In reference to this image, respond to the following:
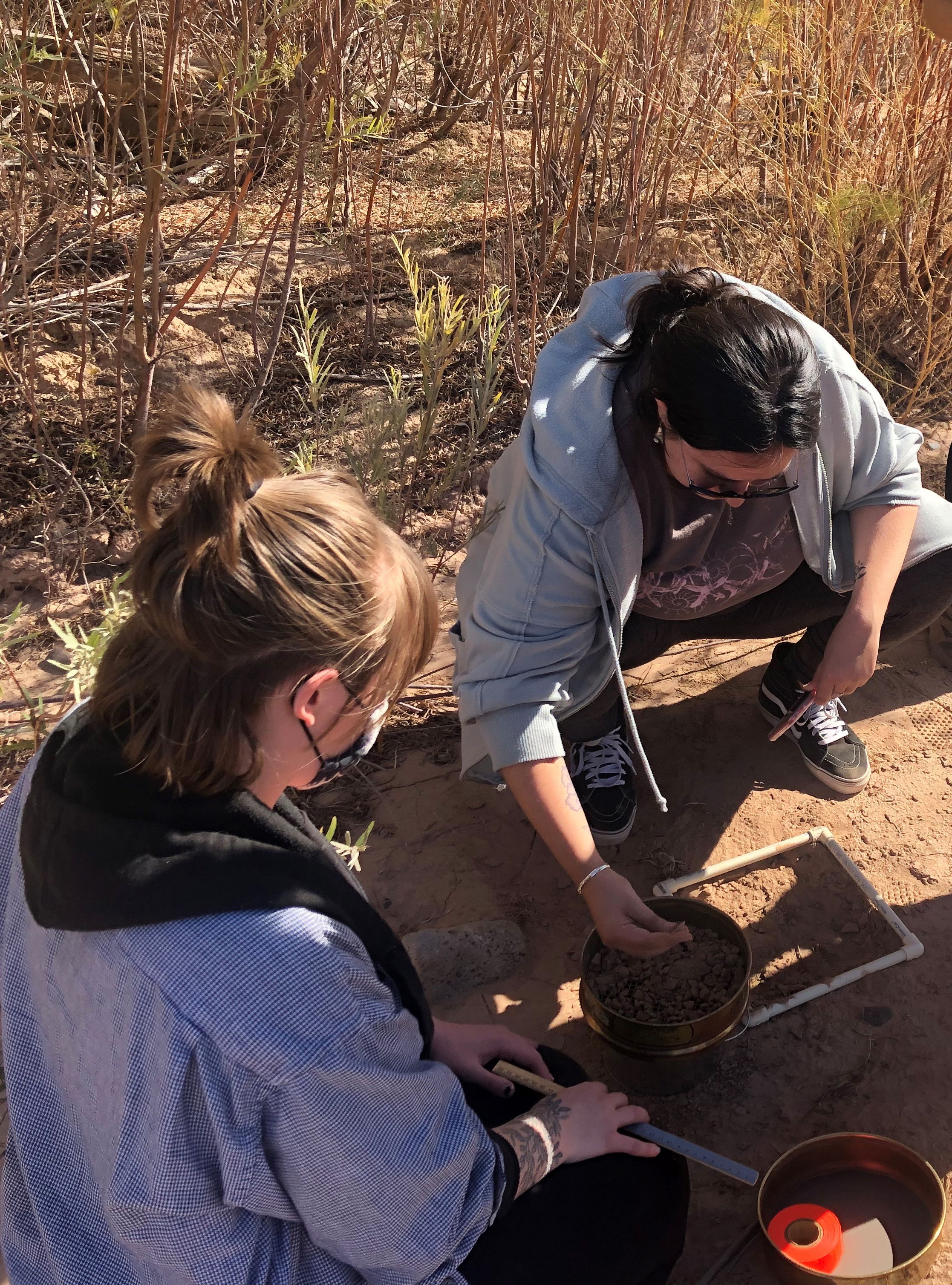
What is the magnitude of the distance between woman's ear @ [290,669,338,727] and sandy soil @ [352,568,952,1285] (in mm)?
1059

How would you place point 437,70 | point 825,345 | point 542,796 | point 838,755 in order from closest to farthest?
point 542,796 → point 825,345 → point 838,755 → point 437,70

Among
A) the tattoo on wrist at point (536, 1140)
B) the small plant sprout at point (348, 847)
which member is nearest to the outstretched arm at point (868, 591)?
the small plant sprout at point (348, 847)

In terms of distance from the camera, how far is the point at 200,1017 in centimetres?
104

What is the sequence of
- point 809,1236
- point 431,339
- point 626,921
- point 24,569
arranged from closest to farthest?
point 809,1236 → point 626,921 → point 431,339 → point 24,569

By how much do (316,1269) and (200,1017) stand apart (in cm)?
38

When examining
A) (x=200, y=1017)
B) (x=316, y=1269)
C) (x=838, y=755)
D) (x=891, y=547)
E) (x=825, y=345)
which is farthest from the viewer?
(x=838, y=755)

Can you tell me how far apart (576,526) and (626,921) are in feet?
2.31

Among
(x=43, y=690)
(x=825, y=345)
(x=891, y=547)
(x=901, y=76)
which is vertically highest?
(x=901, y=76)

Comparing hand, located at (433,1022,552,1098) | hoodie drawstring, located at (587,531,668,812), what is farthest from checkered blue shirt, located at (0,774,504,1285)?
hoodie drawstring, located at (587,531,668,812)

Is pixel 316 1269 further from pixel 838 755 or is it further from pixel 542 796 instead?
pixel 838 755

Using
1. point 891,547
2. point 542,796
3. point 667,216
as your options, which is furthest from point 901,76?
point 542,796

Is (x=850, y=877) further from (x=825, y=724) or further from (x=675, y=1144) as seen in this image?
(x=675, y=1144)

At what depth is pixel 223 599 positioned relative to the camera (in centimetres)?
108

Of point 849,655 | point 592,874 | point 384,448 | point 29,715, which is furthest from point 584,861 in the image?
point 384,448
